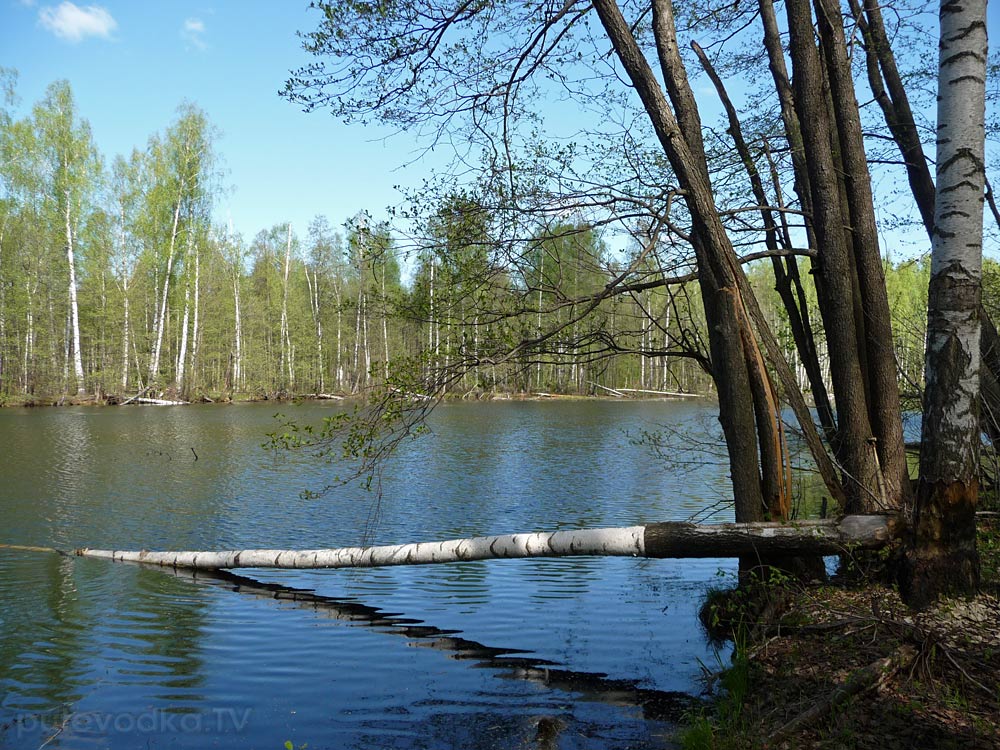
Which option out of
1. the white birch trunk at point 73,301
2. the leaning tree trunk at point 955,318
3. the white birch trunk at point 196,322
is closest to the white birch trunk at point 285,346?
the white birch trunk at point 196,322

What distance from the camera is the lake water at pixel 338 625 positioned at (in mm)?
4621

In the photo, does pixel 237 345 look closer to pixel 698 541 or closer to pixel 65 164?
pixel 65 164

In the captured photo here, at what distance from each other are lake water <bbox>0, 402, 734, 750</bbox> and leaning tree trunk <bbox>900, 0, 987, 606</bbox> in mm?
1941

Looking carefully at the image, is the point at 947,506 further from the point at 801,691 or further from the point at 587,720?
the point at 587,720

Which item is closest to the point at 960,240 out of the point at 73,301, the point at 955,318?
the point at 955,318

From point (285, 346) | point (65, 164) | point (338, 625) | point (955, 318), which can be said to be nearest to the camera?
point (955, 318)

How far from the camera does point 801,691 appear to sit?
4.16 metres

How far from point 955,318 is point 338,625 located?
5249 millimetres

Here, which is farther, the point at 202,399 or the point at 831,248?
the point at 202,399

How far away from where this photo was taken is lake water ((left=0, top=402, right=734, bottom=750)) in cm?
462

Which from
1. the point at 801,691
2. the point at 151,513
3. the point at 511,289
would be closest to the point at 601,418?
the point at 151,513

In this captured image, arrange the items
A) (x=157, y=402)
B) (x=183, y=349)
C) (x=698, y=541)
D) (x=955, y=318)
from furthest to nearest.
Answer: (x=183, y=349) < (x=157, y=402) < (x=698, y=541) < (x=955, y=318)

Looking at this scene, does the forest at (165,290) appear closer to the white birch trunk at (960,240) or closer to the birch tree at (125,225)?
the birch tree at (125,225)

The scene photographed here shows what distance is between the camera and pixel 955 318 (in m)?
4.45
